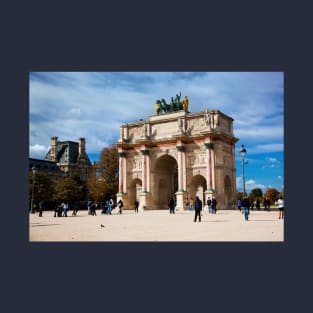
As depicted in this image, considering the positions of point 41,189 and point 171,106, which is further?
point 41,189

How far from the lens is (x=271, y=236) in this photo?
1334 cm

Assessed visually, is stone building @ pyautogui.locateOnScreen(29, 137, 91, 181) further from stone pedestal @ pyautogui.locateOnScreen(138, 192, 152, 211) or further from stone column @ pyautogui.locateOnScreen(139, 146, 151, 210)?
stone pedestal @ pyautogui.locateOnScreen(138, 192, 152, 211)

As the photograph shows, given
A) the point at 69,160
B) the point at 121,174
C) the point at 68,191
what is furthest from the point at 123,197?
the point at 69,160

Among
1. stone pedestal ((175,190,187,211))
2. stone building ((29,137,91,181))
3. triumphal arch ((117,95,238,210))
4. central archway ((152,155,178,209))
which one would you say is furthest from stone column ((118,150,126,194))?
stone building ((29,137,91,181))

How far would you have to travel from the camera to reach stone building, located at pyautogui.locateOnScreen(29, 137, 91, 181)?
230ft

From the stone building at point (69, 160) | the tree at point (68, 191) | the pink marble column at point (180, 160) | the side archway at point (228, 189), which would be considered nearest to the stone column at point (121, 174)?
the pink marble column at point (180, 160)

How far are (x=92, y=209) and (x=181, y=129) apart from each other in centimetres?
1662

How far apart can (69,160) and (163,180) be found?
30.1m

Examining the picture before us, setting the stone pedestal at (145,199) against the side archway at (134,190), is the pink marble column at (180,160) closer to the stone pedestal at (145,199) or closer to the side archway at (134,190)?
the stone pedestal at (145,199)

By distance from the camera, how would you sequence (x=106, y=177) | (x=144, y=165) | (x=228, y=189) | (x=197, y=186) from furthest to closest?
(x=106, y=177)
(x=144, y=165)
(x=197, y=186)
(x=228, y=189)

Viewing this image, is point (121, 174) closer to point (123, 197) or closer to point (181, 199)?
point (123, 197)

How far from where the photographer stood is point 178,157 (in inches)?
1735

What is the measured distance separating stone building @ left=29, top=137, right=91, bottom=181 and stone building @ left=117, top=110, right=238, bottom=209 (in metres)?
23.9

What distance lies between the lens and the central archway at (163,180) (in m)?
47.1
